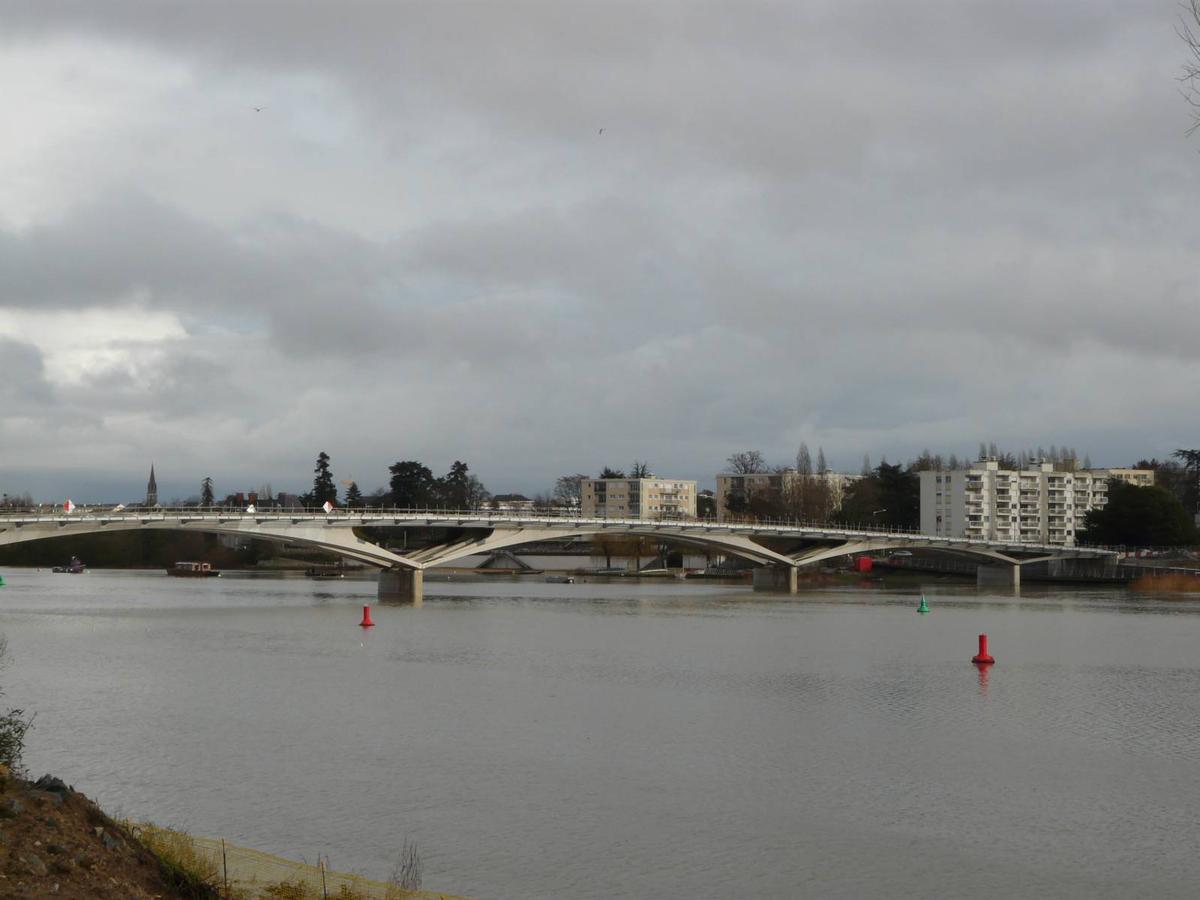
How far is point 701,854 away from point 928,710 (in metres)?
17.2

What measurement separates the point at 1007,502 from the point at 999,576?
53.8 m

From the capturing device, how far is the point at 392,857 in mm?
18484

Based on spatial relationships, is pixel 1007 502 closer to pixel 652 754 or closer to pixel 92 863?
pixel 652 754

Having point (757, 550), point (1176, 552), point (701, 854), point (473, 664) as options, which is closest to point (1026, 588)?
point (1176, 552)

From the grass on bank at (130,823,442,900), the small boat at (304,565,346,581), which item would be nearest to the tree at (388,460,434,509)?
the small boat at (304,565,346,581)

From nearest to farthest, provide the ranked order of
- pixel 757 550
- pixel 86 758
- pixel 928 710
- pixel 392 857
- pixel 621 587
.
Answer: pixel 392 857, pixel 86 758, pixel 928 710, pixel 757 550, pixel 621 587

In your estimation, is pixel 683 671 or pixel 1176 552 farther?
pixel 1176 552

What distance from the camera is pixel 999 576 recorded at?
135 m

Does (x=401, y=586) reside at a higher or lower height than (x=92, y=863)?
lower

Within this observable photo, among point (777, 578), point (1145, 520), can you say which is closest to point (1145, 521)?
point (1145, 520)

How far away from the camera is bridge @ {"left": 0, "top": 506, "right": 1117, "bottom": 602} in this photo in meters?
71.8

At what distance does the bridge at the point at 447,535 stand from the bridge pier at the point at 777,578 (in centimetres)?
11

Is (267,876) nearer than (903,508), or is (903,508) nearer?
(267,876)

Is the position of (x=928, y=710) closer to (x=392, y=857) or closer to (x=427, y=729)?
(x=427, y=729)
